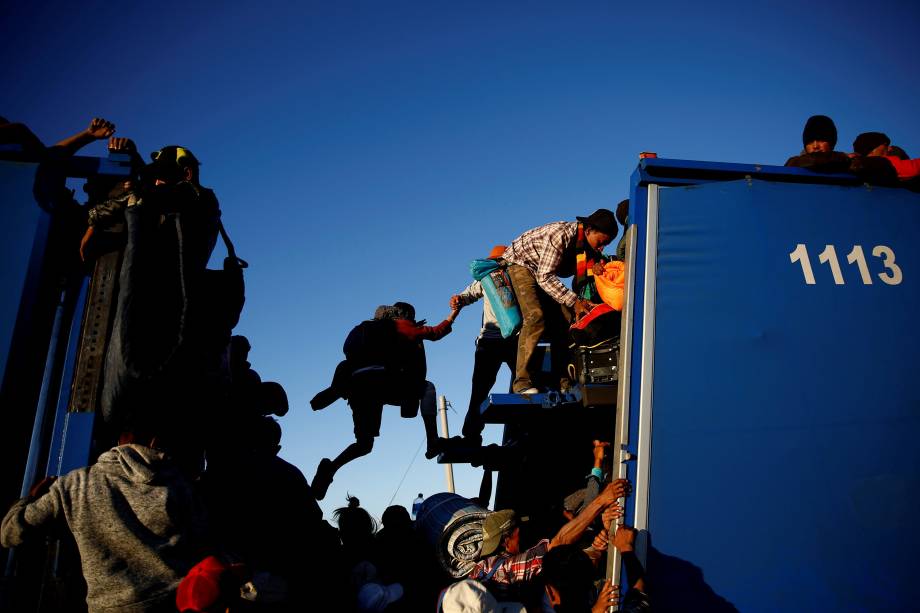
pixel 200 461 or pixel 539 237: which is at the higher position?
pixel 539 237

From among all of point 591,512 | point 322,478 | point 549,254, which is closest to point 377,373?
point 322,478

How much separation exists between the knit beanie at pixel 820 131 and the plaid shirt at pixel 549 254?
199 cm

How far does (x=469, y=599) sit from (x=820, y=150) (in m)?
4.15

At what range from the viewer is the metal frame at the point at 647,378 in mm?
4660

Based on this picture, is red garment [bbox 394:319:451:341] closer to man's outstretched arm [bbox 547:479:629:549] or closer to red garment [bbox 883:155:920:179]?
man's outstretched arm [bbox 547:479:629:549]

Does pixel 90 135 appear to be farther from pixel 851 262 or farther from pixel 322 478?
pixel 851 262

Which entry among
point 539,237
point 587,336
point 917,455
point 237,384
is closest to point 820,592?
point 917,455

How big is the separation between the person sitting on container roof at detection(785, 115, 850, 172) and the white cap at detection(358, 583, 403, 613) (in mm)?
4197

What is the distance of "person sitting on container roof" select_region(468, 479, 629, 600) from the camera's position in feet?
15.8

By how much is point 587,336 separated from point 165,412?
10.2 feet

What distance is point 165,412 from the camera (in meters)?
4.33

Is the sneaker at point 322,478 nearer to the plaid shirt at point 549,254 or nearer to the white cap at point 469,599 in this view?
the plaid shirt at point 549,254

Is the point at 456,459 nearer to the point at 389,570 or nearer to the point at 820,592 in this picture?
the point at 389,570

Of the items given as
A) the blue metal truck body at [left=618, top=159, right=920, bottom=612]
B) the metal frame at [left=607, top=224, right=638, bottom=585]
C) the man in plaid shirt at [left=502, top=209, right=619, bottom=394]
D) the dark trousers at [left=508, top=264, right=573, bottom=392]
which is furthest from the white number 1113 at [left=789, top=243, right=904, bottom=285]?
the dark trousers at [left=508, top=264, right=573, bottom=392]
